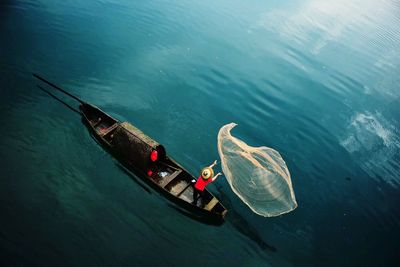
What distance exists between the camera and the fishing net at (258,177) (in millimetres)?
11914

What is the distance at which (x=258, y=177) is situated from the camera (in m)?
12.3

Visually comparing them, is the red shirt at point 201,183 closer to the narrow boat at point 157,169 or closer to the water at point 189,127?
the narrow boat at point 157,169

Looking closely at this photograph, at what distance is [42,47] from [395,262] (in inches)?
1084

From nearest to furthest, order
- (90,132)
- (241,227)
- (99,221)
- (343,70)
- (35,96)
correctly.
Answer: (99,221), (241,227), (90,132), (35,96), (343,70)

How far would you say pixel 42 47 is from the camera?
2153 cm

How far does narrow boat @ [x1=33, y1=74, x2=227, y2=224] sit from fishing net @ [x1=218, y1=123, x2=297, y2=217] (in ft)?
4.42

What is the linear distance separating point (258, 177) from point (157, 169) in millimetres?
5060

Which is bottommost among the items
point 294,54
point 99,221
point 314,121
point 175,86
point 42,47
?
point 99,221

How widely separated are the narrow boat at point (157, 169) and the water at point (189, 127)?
685mm

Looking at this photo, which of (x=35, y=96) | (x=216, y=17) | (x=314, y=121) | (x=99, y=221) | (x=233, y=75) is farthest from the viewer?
(x=216, y=17)

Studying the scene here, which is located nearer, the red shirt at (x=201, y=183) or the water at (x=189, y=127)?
the red shirt at (x=201, y=183)

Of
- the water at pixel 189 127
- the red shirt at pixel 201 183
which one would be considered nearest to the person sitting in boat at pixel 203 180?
the red shirt at pixel 201 183

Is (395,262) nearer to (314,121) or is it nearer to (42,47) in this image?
(314,121)

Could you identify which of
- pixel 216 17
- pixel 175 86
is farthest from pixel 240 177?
pixel 216 17
